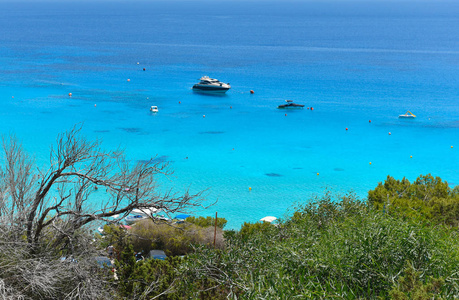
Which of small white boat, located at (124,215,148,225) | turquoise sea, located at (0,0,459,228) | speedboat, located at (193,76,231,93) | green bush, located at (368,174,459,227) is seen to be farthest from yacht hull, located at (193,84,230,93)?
green bush, located at (368,174,459,227)

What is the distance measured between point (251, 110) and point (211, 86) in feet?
25.1

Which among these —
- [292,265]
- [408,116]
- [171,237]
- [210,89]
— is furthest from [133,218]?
[210,89]

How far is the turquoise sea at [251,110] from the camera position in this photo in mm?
31969

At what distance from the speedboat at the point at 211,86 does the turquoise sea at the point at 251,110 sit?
119 centimetres

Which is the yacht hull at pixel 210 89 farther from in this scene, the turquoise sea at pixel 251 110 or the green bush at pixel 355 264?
the green bush at pixel 355 264

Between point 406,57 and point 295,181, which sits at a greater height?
point 406,57

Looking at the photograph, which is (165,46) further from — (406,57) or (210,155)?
(210,155)

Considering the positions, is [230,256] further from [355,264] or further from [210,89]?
[210,89]

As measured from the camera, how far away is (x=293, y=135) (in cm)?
4038

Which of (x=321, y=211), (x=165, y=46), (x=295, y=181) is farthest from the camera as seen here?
(x=165, y=46)

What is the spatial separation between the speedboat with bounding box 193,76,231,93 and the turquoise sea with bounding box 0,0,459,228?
1.19 meters

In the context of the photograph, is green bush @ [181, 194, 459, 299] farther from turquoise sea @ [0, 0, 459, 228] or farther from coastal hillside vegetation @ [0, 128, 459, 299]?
turquoise sea @ [0, 0, 459, 228]

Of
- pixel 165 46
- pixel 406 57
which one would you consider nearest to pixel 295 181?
pixel 406 57

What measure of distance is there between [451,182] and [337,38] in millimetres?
73480
